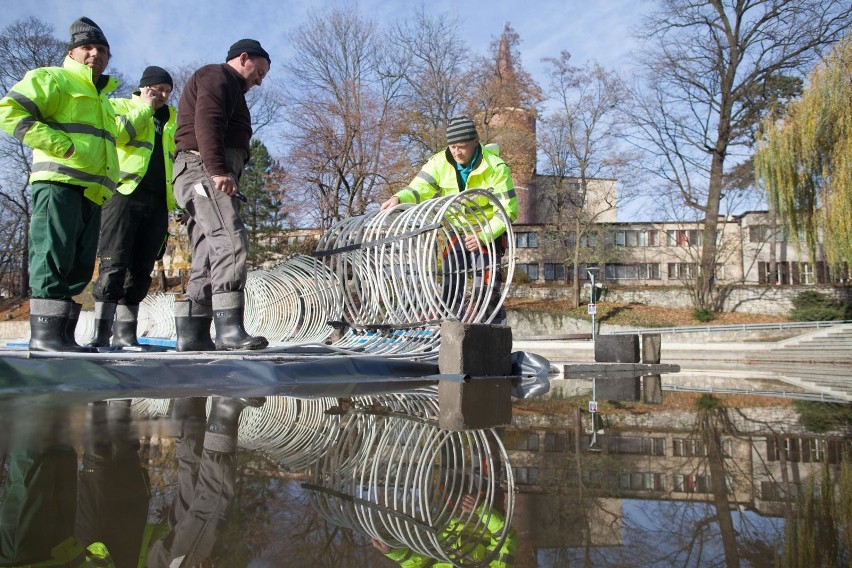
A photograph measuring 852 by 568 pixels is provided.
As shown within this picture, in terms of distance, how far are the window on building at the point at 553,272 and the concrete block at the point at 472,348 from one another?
159 feet

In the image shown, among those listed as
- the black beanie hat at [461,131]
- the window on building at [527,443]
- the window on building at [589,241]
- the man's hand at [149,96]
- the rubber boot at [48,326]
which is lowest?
the window on building at [527,443]

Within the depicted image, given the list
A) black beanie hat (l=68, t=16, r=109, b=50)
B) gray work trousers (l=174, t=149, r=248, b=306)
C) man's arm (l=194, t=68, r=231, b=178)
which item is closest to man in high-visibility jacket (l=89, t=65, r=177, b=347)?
gray work trousers (l=174, t=149, r=248, b=306)

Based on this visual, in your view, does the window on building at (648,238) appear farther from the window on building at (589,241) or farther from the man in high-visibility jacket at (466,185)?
the man in high-visibility jacket at (466,185)

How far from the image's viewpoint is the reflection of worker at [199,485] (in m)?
1.20

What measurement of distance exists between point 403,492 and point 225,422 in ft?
3.91

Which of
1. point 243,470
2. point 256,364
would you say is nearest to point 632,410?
point 256,364

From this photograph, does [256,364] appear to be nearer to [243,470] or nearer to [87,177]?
[87,177]

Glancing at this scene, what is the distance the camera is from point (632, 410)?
146 inches

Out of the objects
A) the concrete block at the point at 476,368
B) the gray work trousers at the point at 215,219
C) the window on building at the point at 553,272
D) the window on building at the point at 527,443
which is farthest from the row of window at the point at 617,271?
the window on building at the point at 527,443

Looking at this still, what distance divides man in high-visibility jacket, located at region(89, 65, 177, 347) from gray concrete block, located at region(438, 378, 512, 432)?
9.77 feet

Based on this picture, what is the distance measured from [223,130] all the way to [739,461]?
3.96 m

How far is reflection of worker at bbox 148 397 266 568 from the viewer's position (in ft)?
3.95

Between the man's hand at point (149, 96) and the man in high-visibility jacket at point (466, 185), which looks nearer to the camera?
the man in high-visibility jacket at point (466, 185)

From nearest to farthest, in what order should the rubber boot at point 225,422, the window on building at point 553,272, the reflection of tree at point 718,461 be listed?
the reflection of tree at point 718,461
the rubber boot at point 225,422
the window on building at point 553,272
